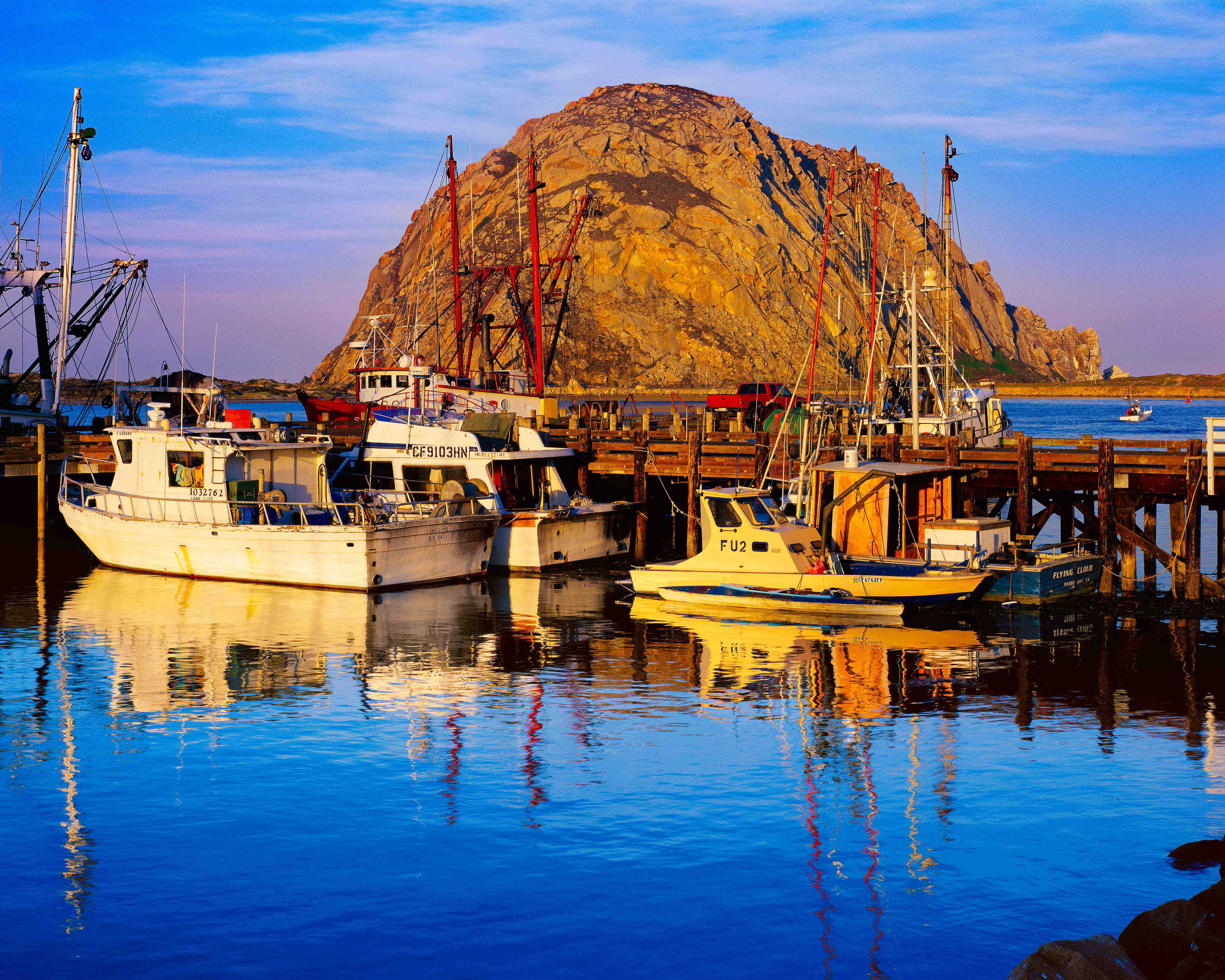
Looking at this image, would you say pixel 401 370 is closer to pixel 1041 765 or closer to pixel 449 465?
pixel 449 465

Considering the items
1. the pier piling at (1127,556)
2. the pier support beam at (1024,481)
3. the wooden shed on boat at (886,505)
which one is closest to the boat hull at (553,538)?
the wooden shed on boat at (886,505)

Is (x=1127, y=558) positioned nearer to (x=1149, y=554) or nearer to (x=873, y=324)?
(x=1149, y=554)

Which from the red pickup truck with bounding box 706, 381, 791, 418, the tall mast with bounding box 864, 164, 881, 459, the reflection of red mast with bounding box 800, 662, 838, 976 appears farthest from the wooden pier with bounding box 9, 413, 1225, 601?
the red pickup truck with bounding box 706, 381, 791, 418

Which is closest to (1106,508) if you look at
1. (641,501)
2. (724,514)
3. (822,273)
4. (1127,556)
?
(1127,556)

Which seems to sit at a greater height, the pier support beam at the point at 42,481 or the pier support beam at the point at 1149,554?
the pier support beam at the point at 42,481

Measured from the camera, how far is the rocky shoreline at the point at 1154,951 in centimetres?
817

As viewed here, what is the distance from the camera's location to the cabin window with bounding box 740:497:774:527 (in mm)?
27266

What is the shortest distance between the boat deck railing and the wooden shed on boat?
33.2ft

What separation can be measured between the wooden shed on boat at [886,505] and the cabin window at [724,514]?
3.51 meters

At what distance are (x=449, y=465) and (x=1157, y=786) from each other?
2378 cm

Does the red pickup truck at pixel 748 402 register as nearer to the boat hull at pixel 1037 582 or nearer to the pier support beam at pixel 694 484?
the pier support beam at pixel 694 484

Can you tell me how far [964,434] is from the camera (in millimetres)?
44031

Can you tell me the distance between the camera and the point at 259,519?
3167cm

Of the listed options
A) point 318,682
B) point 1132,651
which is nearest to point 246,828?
point 318,682
